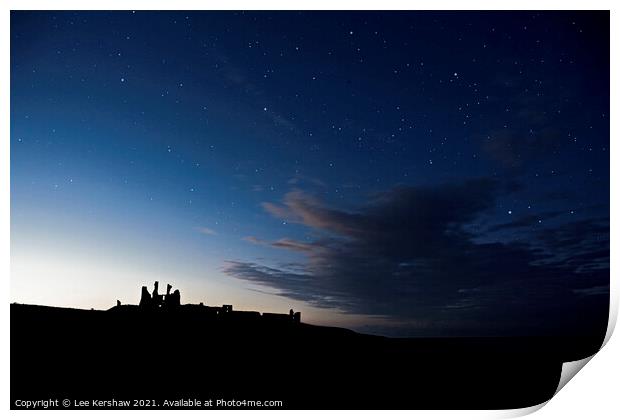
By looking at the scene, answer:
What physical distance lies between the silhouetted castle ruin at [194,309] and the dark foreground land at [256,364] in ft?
0.14

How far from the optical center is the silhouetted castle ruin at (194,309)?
297cm

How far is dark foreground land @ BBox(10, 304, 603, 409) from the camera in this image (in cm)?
229

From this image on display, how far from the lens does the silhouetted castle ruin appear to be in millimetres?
2973

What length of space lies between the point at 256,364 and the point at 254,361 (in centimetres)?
5

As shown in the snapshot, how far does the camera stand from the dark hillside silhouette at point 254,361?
7.59 feet

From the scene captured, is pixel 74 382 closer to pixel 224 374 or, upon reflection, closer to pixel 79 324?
pixel 79 324

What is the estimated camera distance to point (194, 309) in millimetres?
3086

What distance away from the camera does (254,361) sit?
9.49ft

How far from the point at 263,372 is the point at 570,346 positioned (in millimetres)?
1743
